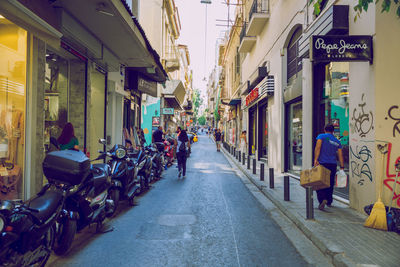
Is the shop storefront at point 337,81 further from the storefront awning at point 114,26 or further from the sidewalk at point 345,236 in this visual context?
the storefront awning at point 114,26

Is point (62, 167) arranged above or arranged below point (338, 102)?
below

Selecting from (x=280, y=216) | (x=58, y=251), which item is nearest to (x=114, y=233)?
(x=58, y=251)

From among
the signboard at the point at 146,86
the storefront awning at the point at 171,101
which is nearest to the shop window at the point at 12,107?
the signboard at the point at 146,86

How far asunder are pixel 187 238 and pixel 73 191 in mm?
1831

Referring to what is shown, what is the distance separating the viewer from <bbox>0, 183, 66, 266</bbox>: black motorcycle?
2.71 meters

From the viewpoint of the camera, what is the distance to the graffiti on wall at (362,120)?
616cm

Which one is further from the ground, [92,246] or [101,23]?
[101,23]

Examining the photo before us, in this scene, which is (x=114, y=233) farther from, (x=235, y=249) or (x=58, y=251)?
(x=235, y=249)

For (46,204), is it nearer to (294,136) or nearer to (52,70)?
(52,70)

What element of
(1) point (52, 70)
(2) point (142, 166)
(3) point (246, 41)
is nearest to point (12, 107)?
(1) point (52, 70)

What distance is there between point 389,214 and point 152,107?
19.4m

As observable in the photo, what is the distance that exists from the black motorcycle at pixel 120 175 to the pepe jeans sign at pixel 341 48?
4344 millimetres

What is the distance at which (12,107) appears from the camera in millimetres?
5875

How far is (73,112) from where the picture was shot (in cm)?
930
